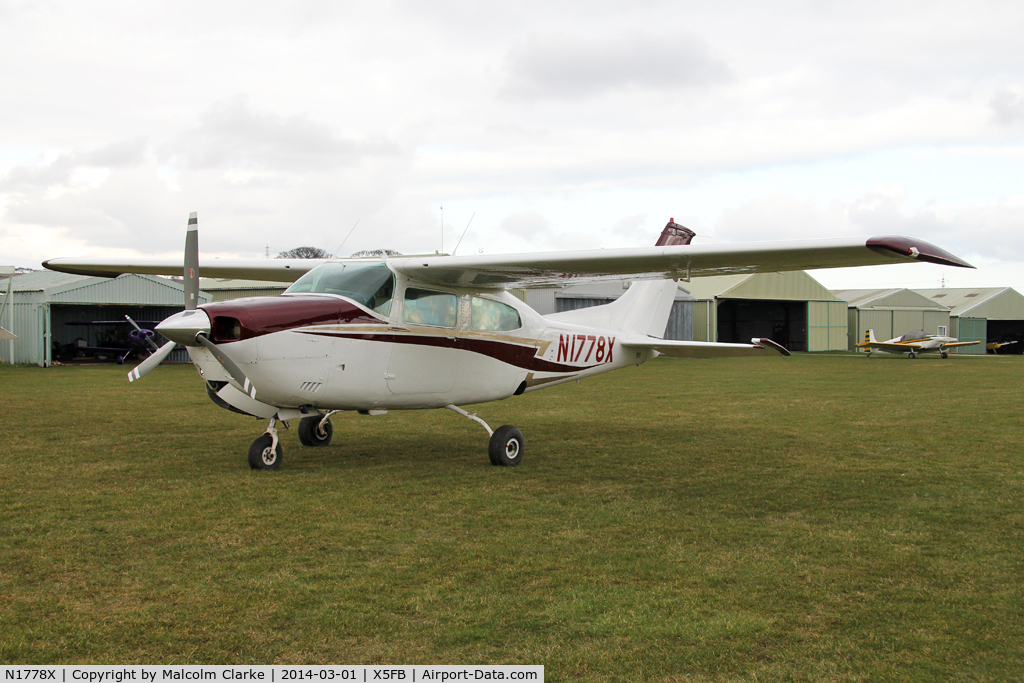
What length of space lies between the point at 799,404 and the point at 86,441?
1185 cm

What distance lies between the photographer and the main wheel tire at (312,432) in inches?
380

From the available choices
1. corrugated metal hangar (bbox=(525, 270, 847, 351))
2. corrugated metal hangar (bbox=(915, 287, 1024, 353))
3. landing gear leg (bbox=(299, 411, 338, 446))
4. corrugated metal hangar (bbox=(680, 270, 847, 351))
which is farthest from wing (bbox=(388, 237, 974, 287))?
corrugated metal hangar (bbox=(915, 287, 1024, 353))

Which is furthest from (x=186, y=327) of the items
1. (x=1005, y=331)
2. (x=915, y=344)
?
(x=1005, y=331)

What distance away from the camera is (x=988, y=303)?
56625 millimetres

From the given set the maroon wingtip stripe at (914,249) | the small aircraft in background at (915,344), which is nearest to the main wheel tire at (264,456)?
the maroon wingtip stripe at (914,249)

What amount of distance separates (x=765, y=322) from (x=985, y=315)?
19.8m

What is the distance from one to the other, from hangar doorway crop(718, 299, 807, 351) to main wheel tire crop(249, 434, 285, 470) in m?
39.6

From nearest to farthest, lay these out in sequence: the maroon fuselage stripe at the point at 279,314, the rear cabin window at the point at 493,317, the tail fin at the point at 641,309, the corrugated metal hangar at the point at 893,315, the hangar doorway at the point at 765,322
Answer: the maroon fuselage stripe at the point at 279,314
the rear cabin window at the point at 493,317
the tail fin at the point at 641,309
the hangar doorway at the point at 765,322
the corrugated metal hangar at the point at 893,315

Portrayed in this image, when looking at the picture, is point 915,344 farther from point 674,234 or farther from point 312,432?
point 312,432

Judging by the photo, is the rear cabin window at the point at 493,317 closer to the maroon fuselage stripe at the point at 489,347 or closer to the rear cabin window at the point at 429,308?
the maroon fuselage stripe at the point at 489,347

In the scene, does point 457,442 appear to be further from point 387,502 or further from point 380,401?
point 387,502

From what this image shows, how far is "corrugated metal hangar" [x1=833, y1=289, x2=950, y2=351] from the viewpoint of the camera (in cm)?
5075

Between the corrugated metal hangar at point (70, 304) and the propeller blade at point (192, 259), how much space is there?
19820mm

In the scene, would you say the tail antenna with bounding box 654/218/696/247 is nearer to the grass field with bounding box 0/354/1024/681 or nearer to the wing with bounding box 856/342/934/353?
the grass field with bounding box 0/354/1024/681
